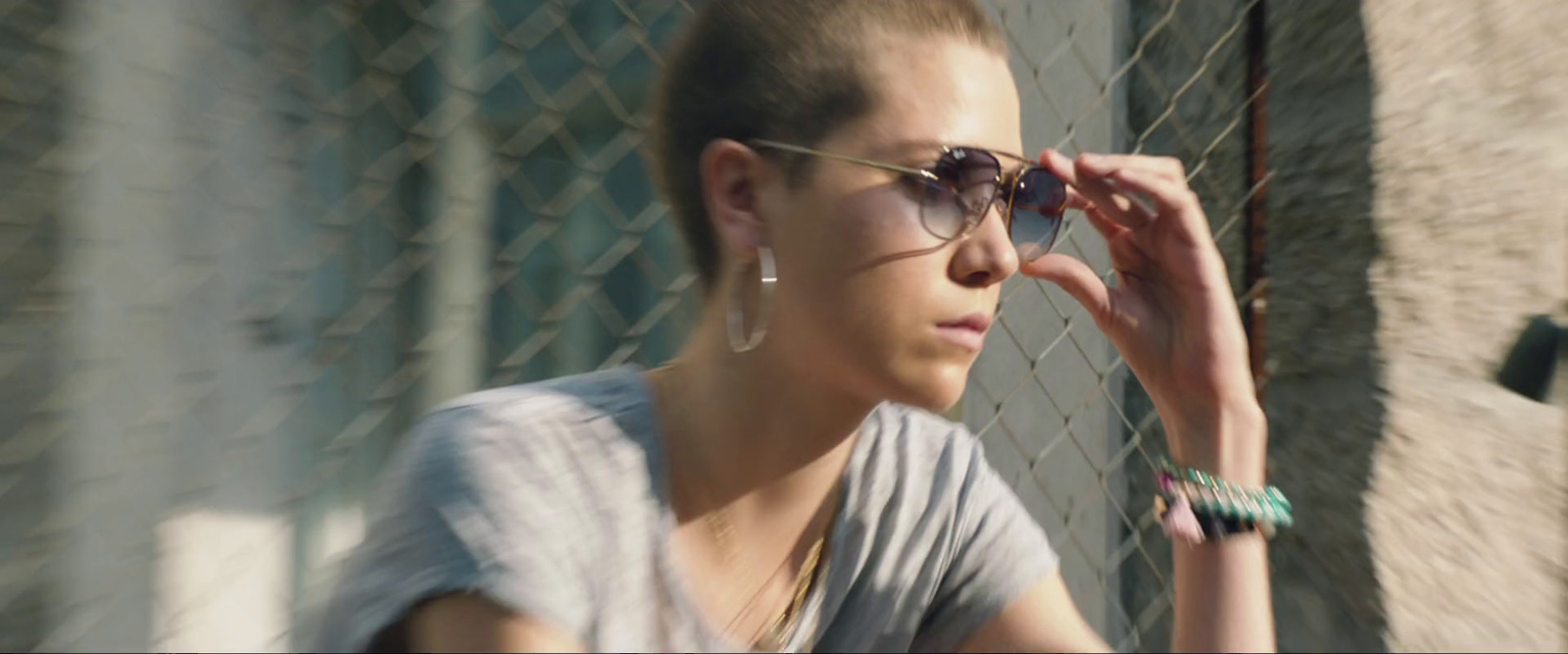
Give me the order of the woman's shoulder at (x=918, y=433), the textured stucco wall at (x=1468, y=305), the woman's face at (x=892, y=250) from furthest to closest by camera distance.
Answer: the textured stucco wall at (x=1468, y=305)
the woman's shoulder at (x=918, y=433)
the woman's face at (x=892, y=250)

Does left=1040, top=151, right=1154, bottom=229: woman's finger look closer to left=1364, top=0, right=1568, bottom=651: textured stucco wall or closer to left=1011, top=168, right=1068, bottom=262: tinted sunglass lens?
left=1011, top=168, right=1068, bottom=262: tinted sunglass lens

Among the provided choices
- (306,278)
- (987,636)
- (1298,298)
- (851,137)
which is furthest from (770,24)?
(306,278)

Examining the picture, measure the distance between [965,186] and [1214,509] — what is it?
43 cm

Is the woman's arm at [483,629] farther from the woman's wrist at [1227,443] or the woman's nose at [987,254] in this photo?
the woman's wrist at [1227,443]

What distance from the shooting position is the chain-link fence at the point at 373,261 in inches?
73.0

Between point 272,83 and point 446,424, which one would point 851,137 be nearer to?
point 446,424

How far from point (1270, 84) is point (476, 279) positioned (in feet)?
4.57

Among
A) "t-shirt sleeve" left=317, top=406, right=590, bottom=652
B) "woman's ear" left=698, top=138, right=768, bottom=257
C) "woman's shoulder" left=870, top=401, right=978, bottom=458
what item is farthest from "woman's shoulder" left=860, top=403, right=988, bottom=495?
"t-shirt sleeve" left=317, top=406, right=590, bottom=652

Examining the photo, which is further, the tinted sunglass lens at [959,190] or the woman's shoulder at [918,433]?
the woman's shoulder at [918,433]

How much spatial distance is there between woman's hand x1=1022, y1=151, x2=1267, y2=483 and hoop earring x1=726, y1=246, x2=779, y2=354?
314 mm

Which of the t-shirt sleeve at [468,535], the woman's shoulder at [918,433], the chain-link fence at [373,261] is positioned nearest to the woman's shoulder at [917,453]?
the woman's shoulder at [918,433]

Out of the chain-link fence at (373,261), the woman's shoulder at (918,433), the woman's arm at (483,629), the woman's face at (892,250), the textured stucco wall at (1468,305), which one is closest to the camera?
the woman's arm at (483,629)

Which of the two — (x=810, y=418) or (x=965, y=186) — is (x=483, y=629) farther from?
(x=965, y=186)

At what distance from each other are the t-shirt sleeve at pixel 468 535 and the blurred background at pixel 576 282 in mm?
421
